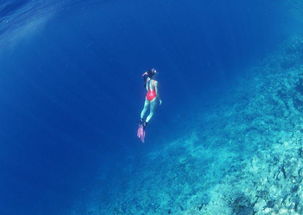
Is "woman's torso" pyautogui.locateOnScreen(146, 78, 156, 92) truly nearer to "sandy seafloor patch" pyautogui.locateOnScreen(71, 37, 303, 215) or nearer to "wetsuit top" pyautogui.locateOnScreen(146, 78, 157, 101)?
"wetsuit top" pyautogui.locateOnScreen(146, 78, 157, 101)

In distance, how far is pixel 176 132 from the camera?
61.3 ft

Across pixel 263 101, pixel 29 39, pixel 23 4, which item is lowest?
pixel 263 101

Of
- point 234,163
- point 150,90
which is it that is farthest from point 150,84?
point 234,163

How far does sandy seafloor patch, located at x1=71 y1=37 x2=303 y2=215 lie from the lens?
37.3 feet

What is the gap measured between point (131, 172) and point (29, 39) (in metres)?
31.2

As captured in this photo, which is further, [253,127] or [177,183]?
[253,127]

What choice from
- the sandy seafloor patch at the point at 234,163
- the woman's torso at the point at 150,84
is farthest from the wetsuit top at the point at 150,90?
the sandy seafloor patch at the point at 234,163

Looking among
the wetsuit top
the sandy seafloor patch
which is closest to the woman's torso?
the wetsuit top

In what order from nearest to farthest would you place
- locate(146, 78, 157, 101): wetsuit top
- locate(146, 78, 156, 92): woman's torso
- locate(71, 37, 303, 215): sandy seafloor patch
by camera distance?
locate(71, 37, 303, 215): sandy seafloor patch
locate(146, 78, 156, 92): woman's torso
locate(146, 78, 157, 101): wetsuit top

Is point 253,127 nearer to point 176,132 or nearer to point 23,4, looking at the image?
point 176,132

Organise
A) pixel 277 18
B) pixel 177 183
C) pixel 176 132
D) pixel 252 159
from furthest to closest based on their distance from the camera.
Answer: pixel 277 18 → pixel 176 132 → pixel 177 183 → pixel 252 159

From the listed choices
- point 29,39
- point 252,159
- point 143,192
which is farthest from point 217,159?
point 29,39

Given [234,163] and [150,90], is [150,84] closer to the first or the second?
[150,90]

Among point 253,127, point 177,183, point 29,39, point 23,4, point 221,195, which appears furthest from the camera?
point 29,39
